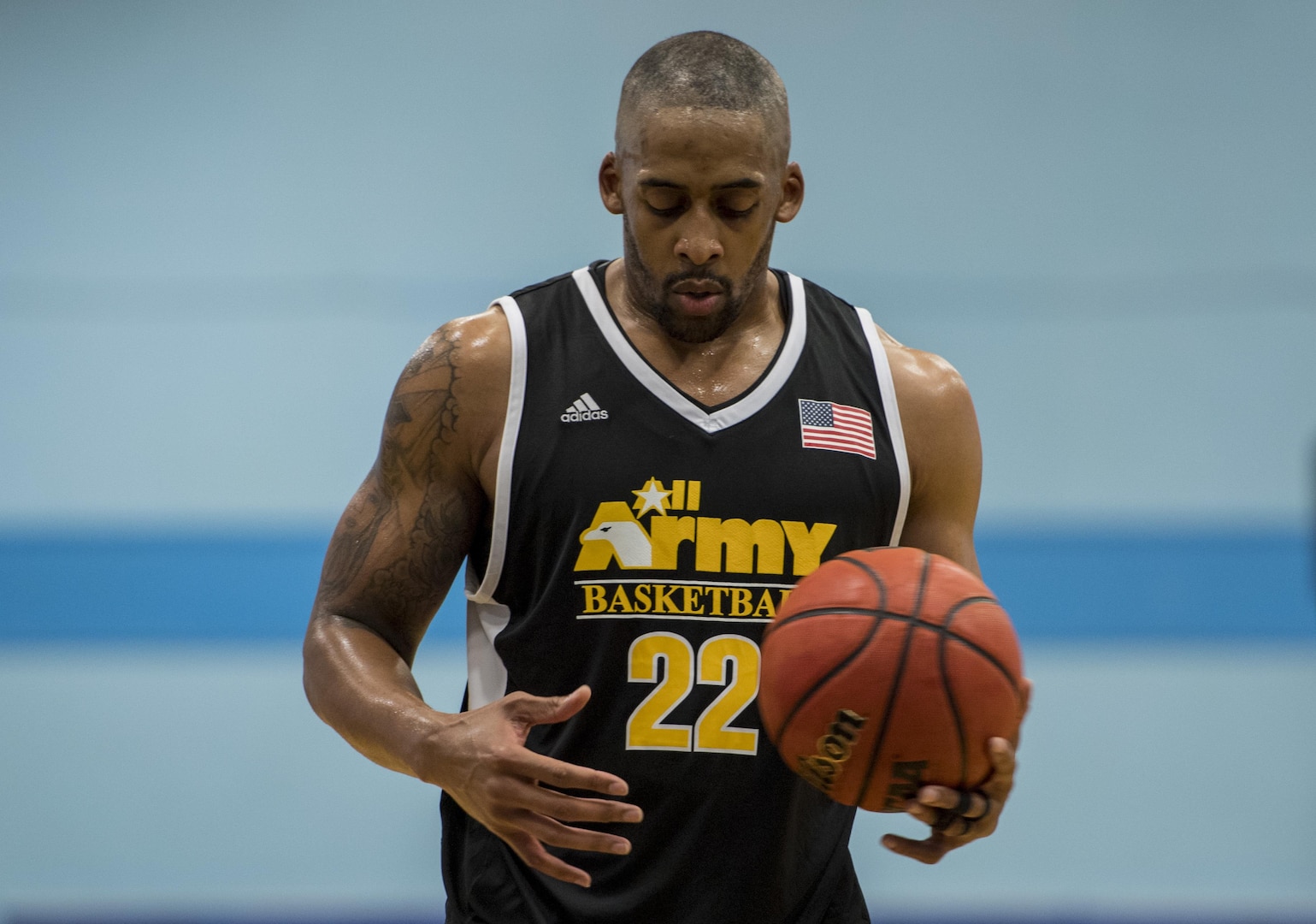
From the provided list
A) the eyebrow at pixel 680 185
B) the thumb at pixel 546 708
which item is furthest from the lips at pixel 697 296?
the thumb at pixel 546 708

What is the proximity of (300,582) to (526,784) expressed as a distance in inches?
134

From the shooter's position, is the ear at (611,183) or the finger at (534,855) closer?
the finger at (534,855)

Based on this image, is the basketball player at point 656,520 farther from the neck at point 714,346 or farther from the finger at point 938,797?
the finger at point 938,797

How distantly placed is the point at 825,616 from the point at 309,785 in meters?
3.05

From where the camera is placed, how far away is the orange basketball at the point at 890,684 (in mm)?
1414

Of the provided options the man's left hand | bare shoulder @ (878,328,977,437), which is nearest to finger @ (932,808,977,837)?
the man's left hand

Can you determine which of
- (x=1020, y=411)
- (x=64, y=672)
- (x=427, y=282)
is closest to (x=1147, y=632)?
(x=1020, y=411)

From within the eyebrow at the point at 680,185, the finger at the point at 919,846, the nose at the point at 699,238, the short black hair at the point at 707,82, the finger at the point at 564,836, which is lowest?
the finger at the point at 919,846

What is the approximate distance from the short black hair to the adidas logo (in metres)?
0.34

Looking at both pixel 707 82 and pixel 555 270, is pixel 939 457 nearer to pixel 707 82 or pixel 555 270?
pixel 707 82

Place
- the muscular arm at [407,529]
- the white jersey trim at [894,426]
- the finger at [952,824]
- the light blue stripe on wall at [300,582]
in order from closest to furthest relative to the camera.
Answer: the finger at [952,824] < the muscular arm at [407,529] < the white jersey trim at [894,426] < the light blue stripe on wall at [300,582]

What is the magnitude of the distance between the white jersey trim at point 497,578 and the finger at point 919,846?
0.54 m

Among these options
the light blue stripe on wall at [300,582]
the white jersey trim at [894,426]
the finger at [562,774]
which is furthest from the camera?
the light blue stripe on wall at [300,582]

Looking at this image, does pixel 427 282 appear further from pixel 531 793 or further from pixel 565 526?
pixel 531 793
